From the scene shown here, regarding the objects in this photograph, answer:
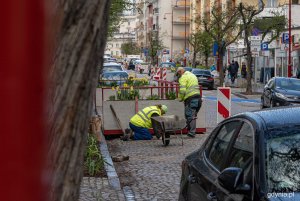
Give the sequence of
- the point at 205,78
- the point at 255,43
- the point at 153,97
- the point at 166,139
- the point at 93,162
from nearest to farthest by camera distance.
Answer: the point at 93,162 → the point at 166,139 → the point at 153,97 → the point at 255,43 → the point at 205,78

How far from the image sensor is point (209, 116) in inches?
894

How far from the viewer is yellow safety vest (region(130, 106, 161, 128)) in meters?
15.2

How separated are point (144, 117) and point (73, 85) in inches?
526

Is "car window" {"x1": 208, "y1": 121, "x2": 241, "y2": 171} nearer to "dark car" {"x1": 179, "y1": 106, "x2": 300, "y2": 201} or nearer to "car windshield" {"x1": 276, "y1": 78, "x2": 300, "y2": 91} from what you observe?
"dark car" {"x1": 179, "y1": 106, "x2": 300, "y2": 201}

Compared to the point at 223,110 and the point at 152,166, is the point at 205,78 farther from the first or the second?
the point at 152,166

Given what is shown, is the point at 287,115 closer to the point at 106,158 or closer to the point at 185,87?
the point at 106,158

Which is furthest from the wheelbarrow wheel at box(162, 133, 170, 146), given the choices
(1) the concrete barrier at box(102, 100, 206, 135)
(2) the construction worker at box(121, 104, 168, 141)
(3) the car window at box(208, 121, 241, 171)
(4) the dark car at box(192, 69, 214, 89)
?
(4) the dark car at box(192, 69, 214, 89)

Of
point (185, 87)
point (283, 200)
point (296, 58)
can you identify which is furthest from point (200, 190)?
point (296, 58)

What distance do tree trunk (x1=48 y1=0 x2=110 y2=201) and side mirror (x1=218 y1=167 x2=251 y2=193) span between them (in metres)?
2.40

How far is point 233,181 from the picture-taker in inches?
172

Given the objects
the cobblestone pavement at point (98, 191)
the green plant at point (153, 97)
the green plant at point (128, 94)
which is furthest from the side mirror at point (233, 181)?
the green plant at point (128, 94)

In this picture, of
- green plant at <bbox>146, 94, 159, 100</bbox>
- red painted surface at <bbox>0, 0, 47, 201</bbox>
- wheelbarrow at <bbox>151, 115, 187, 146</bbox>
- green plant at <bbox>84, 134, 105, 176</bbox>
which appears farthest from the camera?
green plant at <bbox>146, 94, 159, 100</bbox>

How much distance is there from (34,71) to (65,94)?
104cm

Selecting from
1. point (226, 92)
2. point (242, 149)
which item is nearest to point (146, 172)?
point (226, 92)
